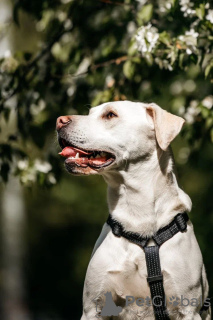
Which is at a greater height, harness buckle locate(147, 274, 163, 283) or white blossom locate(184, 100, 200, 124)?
white blossom locate(184, 100, 200, 124)

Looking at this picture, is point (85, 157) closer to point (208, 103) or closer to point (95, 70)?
point (208, 103)

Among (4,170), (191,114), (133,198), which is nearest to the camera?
(133,198)

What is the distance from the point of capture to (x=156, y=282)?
342cm

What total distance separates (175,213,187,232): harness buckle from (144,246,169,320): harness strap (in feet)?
0.71

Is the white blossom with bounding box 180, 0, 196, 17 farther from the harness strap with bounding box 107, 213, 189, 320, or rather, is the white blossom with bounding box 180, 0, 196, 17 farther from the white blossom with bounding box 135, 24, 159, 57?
the harness strap with bounding box 107, 213, 189, 320

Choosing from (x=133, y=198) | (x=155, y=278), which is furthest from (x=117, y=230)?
(x=155, y=278)

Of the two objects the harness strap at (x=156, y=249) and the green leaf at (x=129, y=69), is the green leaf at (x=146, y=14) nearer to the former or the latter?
the green leaf at (x=129, y=69)

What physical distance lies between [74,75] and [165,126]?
5.97ft

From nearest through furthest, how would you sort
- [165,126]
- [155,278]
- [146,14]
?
[155,278] < [165,126] < [146,14]

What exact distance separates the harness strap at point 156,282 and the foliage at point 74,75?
4.92 ft

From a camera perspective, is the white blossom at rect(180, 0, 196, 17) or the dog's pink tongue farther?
the white blossom at rect(180, 0, 196, 17)

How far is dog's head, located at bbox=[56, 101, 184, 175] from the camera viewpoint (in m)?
3.53

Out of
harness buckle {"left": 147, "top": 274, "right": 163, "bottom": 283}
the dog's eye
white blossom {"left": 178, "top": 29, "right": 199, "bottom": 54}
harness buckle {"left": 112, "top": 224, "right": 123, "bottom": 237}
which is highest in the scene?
white blossom {"left": 178, "top": 29, "right": 199, "bottom": 54}

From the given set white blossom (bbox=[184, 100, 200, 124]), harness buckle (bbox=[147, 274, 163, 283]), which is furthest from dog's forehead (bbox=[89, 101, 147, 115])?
white blossom (bbox=[184, 100, 200, 124])
